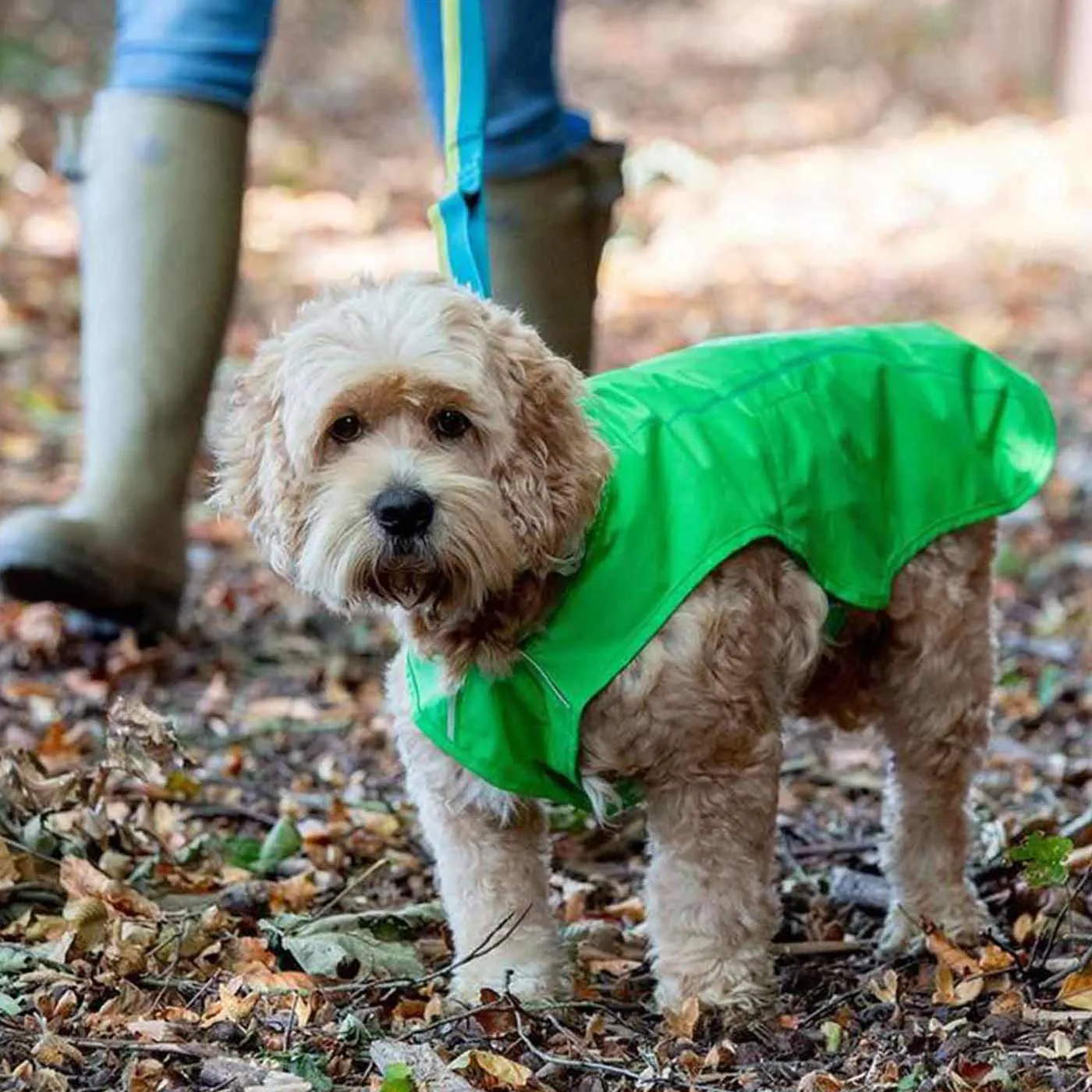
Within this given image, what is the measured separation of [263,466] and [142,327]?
1.93 meters

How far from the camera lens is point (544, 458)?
10.3 ft

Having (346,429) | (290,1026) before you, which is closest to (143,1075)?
(290,1026)

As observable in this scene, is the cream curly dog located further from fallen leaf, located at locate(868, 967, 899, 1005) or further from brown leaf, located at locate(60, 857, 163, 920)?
brown leaf, located at locate(60, 857, 163, 920)

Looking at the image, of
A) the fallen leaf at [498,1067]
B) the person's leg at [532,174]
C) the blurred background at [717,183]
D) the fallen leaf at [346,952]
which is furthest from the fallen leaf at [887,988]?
the blurred background at [717,183]

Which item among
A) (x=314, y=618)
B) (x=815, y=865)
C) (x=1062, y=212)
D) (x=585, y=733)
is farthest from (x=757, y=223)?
(x=585, y=733)

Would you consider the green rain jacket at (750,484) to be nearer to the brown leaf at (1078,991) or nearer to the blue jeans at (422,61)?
the brown leaf at (1078,991)

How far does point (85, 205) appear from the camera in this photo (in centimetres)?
516

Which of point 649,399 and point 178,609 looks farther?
point 178,609

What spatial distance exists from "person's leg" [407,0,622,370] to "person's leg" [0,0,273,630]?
1.86 feet

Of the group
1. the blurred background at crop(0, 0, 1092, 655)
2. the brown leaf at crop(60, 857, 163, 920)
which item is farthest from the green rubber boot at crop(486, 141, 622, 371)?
the brown leaf at crop(60, 857, 163, 920)

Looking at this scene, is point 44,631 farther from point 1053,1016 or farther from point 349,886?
point 1053,1016

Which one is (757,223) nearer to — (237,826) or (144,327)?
(144,327)

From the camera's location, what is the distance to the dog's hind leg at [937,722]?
3689 millimetres

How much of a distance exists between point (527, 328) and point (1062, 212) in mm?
9463
